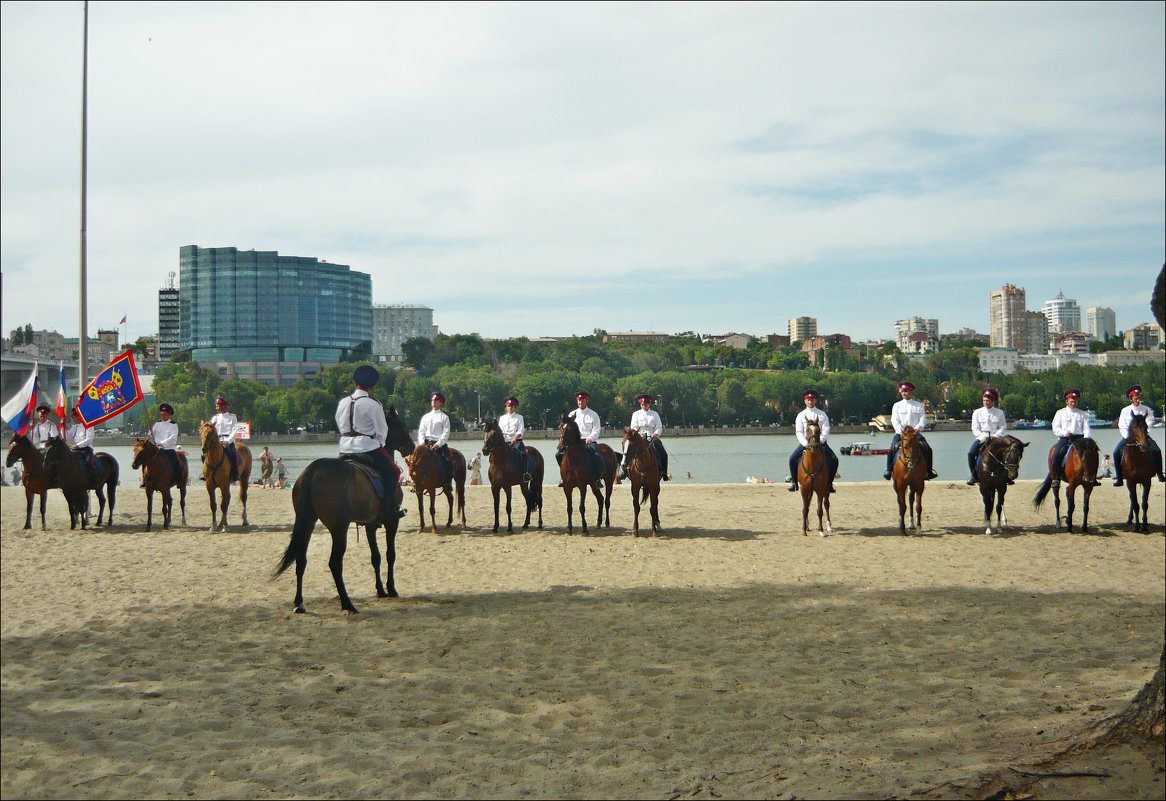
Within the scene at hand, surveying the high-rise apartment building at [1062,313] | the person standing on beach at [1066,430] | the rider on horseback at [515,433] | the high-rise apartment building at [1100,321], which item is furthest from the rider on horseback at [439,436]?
the high-rise apartment building at [1062,313]

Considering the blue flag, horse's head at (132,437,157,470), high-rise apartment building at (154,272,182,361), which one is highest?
high-rise apartment building at (154,272,182,361)

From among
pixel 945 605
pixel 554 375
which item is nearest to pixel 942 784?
pixel 945 605

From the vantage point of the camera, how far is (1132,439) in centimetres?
1331

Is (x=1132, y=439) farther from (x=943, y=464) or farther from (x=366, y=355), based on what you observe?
(x=943, y=464)

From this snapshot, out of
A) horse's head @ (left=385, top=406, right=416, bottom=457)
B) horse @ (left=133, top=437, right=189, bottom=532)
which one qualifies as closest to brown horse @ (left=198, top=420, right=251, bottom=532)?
horse @ (left=133, top=437, right=189, bottom=532)

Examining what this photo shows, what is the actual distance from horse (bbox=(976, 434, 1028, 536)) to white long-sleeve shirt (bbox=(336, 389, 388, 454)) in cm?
917

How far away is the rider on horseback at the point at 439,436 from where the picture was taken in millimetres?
13891

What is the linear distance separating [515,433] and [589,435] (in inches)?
48.2

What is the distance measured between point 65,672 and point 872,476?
40.7 meters

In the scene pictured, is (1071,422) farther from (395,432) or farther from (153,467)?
(153,467)

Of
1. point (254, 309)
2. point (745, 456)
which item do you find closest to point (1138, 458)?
point (254, 309)

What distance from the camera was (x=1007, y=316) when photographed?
160750 millimetres

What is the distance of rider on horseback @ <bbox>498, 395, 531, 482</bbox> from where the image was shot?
45.7 ft

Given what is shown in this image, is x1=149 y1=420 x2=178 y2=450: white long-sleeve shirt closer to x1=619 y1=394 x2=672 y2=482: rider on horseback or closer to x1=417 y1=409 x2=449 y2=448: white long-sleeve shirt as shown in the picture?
x1=417 y1=409 x2=449 y2=448: white long-sleeve shirt
